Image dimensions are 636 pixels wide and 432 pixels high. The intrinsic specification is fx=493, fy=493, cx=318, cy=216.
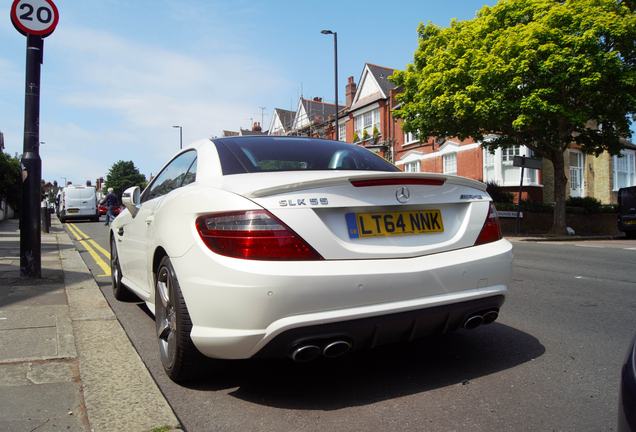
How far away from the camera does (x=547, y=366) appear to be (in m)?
3.11

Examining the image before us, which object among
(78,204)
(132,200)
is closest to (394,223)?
(132,200)

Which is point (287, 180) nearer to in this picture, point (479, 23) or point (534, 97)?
point (534, 97)

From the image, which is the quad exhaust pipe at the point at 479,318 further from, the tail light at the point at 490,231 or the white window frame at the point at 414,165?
the white window frame at the point at 414,165

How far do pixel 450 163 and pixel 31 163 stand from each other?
2618 cm

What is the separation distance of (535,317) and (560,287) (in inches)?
78.8

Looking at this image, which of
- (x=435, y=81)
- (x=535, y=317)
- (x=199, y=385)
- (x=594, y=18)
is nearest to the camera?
(x=199, y=385)

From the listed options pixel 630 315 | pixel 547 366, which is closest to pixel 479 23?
pixel 630 315

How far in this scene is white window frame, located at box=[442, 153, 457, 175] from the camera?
29.0 meters

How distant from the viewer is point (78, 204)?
31688 mm

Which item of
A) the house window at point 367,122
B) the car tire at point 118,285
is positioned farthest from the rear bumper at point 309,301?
the house window at point 367,122

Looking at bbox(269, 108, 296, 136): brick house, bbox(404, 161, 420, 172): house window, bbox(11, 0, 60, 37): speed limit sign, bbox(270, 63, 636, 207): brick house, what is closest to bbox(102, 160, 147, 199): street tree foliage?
bbox(269, 108, 296, 136): brick house

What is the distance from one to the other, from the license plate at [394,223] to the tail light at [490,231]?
0.31 meters

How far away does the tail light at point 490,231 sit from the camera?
2995 millimetres

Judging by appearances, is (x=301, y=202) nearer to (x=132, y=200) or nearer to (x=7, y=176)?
(x=132, y=200)
